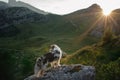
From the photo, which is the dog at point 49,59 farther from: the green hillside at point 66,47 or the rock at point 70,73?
the green hillside at point 66,47

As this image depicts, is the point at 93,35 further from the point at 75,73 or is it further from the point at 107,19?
the point at 75,73

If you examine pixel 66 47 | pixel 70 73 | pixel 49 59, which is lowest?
pixel 70 73

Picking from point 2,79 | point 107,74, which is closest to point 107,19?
point 2,79

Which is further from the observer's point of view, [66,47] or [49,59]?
[66,47]

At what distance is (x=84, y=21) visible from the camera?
622 feet

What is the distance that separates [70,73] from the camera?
26.5 meters

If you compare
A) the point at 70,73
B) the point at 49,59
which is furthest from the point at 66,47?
the point at 70,73

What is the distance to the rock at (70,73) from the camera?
2588 cm

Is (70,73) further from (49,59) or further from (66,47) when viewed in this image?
(66,47)

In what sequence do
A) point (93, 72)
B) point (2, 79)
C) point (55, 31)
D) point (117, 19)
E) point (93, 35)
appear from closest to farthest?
point (93, 72) < point (2, 79) < point (93, 35) < point (117, 19) < point (55, 31)

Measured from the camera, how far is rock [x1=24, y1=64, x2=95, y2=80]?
25875 millimetres

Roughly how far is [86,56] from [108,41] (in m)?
10.3

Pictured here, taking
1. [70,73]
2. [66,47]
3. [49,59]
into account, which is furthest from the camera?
[66,47]

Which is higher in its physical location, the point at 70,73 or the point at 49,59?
the point at 49,59
